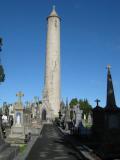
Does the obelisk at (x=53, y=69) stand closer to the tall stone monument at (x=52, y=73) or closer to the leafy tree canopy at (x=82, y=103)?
the tall stone monument at (x=52, y=73)

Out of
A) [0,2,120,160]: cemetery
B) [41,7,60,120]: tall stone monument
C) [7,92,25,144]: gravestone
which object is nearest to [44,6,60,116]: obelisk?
[41,7,60,120]: tall stone monument

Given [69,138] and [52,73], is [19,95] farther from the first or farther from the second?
[52,73]

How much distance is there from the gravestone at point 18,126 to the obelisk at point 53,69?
5824 cm

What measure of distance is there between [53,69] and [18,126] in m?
61.3

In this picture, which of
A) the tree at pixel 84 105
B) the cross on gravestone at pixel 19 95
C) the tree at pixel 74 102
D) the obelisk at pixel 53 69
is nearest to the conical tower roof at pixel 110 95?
the cross on gravestone at pixel 19 95

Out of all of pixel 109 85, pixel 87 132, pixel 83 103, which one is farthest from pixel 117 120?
pixel 83 103

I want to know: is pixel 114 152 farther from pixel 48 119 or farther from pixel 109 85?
pixel 48 119

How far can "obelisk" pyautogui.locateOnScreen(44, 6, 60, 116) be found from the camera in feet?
295

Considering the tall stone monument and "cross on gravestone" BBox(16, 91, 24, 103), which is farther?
the tall stone monument

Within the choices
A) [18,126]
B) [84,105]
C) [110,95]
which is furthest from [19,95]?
[84,105]

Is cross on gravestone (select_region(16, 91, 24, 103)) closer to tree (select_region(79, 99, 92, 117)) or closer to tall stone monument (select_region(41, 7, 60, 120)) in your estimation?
tall stone monument (select_region(41, 7, 60, 120))

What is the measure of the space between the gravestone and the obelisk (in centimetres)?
5824

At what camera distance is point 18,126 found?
95.5 ft

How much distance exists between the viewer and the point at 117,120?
60.3 ft
